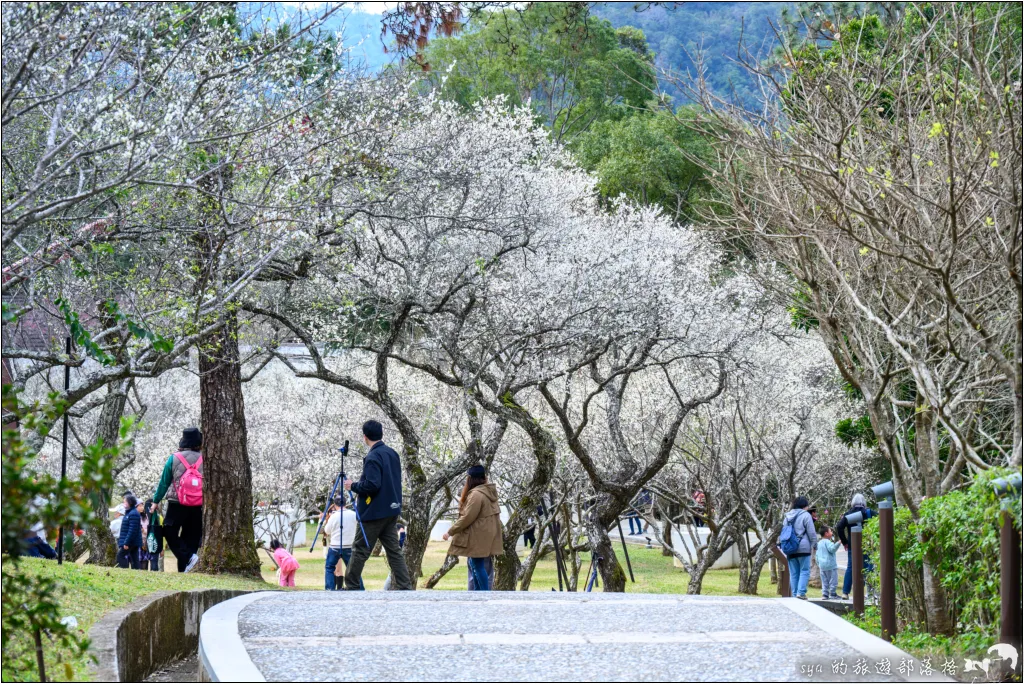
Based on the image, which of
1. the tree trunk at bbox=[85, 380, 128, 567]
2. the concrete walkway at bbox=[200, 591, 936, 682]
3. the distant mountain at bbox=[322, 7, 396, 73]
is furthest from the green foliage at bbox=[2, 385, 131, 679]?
the tree trunk at bbox=[85, 380, 128, 567]

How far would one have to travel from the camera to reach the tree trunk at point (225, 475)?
1152cm

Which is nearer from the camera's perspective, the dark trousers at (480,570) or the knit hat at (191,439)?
the knit hat at (191,439)

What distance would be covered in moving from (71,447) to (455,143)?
15.6 metres

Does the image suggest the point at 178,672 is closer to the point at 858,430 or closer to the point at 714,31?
the point at 714,31

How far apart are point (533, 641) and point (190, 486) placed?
600 centimetres

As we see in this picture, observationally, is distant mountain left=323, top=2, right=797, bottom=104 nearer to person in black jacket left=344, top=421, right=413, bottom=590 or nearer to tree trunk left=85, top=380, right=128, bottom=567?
person in black jacket left=344, top=421, right=413, bottom=590

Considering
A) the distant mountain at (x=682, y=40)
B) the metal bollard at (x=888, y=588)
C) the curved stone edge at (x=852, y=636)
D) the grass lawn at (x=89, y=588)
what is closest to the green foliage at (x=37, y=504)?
the grass lawn at (x=89, y=588)

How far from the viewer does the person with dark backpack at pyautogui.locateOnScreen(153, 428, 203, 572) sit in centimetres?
1099

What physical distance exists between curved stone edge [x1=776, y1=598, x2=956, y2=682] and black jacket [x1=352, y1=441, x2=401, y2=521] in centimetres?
352

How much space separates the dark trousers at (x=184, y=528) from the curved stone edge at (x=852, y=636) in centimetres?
647

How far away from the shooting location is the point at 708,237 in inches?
928

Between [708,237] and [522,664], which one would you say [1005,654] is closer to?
[522,664]

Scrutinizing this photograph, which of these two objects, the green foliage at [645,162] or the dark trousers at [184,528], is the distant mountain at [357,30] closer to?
the dark trousers at [184,528]

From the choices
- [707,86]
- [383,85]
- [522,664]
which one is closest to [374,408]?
[383,85]
